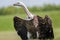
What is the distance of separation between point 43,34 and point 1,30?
40 cm

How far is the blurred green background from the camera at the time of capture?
6.45ft

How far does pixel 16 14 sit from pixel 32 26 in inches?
7.7

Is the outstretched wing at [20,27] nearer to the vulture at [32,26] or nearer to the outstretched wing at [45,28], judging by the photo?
the vulture at [32,26]

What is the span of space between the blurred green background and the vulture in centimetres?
4

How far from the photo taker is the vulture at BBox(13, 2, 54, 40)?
1.94 meters

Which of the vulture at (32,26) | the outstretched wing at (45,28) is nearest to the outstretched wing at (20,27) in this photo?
the vulture at (32,26)

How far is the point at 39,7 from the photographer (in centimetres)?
203

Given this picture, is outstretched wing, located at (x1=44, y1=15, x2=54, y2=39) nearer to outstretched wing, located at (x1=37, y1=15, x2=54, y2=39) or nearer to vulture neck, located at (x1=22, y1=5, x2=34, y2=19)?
outstretched wing, located at (x1=37, y1=15, x2=54, y2=39)

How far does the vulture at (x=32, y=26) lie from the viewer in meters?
1.94

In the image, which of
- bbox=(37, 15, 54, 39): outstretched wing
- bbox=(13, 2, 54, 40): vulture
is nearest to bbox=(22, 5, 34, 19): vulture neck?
bbox=(13, 2, 54, 40): vulture

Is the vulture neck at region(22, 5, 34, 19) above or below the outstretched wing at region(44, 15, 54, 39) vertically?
above

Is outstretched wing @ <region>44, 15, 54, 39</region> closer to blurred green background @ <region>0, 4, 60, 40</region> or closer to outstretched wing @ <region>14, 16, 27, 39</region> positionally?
blurred green background @ <region>0, 4, 60, 40</region>

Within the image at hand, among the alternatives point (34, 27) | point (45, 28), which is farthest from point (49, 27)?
point (34, 27)

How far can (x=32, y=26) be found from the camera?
195 cm
